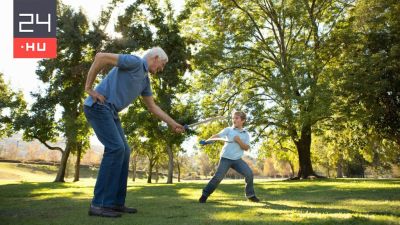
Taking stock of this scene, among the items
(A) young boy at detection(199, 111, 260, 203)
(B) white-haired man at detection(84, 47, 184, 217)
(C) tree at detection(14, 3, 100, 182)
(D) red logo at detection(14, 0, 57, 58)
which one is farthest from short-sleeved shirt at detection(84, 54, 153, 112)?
(C) tree at detection(14, 3, 100, 182)

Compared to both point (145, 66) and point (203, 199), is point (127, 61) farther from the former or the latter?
point (203, 199)

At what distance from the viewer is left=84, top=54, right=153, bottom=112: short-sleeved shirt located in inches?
222

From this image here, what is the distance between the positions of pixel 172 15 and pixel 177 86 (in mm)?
6553

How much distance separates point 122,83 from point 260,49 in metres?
25.0

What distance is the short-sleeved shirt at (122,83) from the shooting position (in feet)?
18.5

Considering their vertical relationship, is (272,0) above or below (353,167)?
above

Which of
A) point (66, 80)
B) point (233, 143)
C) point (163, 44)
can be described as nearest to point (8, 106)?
point (66, 80)

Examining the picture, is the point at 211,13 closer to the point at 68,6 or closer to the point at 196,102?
the point at 196,102

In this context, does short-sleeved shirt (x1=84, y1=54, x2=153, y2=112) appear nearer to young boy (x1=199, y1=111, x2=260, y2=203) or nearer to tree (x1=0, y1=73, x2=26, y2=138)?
young boy (x1=199, y1=111, x2=260, y2=203)

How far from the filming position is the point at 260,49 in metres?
29.8

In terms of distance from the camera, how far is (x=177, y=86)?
102ft

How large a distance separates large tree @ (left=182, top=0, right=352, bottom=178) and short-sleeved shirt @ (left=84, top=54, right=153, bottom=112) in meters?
20.6

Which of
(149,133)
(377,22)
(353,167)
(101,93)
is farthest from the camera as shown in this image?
(353,167)

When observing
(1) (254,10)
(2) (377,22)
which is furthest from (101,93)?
(1) (254,10)
